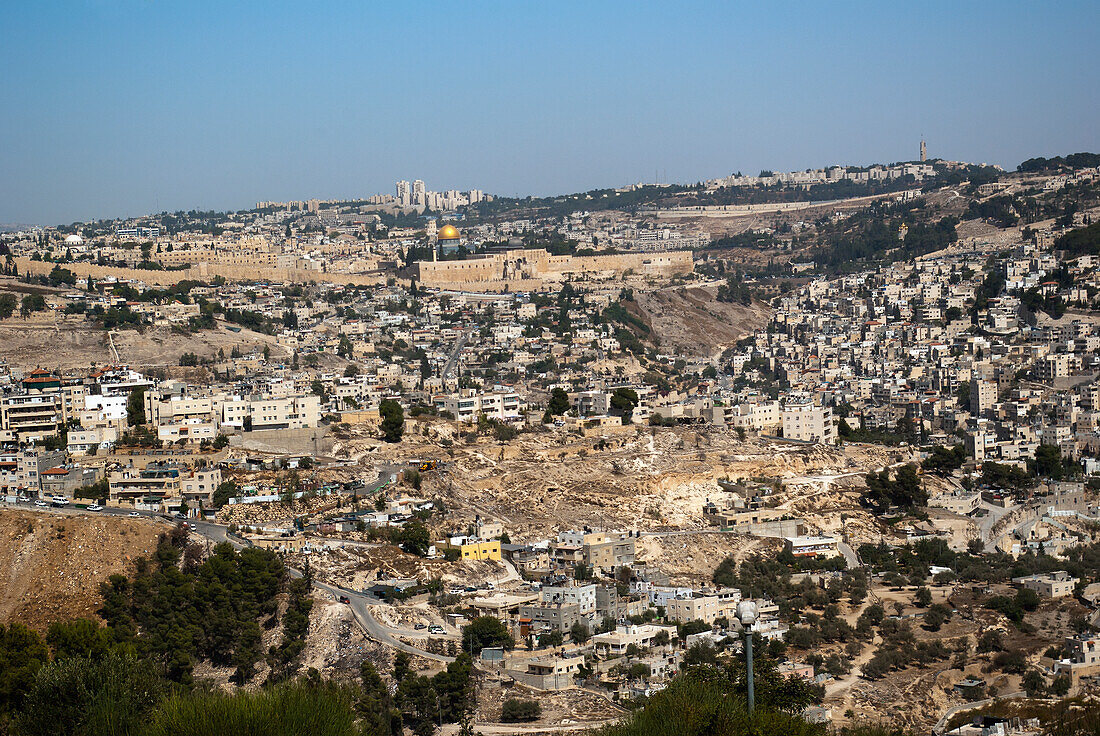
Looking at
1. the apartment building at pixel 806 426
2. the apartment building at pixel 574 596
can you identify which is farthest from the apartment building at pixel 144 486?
the apartment building at pixel 806 426

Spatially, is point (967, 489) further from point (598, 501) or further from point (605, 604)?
point (605, 604)

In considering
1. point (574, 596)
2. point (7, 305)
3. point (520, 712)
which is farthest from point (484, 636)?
point (7, 305)

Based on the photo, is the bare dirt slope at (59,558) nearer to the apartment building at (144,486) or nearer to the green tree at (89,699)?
the apartment building at (144,486)

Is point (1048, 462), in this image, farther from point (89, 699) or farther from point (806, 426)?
point (89, 699)

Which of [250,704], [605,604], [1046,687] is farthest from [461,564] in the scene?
[250,704]

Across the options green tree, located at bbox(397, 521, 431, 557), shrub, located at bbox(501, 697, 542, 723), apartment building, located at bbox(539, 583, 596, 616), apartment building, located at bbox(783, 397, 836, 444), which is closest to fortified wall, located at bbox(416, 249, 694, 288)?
apartment building, located at bbox(783, 397, 836, 444)
